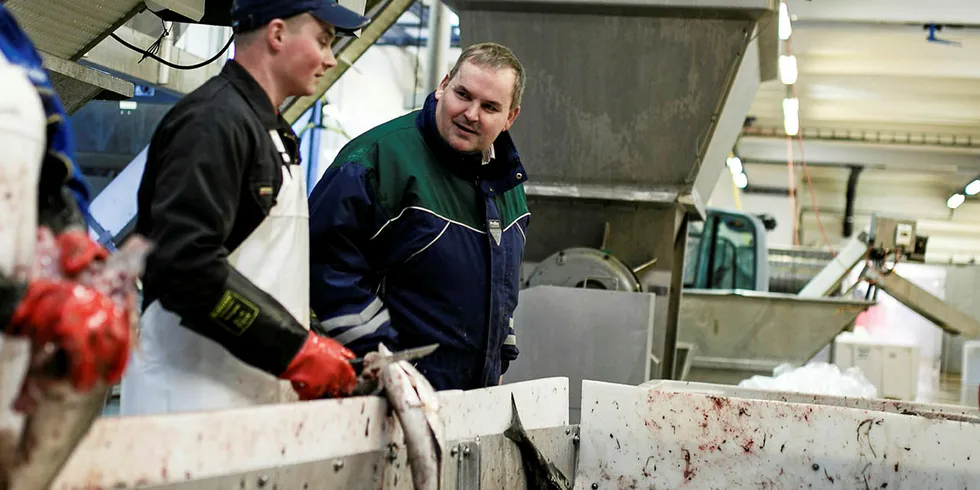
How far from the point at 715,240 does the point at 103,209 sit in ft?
17.7

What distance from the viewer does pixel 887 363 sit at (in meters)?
10.6

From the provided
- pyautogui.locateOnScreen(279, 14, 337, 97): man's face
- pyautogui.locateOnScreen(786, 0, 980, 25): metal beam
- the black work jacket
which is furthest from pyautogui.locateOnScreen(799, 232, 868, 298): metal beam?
the black work jacket

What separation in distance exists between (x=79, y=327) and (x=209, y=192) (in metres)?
0.56

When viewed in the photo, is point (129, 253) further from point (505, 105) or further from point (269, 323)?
point (505, 105)

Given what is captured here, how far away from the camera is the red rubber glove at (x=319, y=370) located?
1.82 meters

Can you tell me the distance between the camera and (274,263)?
6.29 ft

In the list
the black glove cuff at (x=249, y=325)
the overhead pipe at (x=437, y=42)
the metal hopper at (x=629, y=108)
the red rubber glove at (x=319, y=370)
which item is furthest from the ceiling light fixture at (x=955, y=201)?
the black glove cuff at (x=249, y=325)

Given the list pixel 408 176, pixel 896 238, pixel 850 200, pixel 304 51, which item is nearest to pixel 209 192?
pixel 304 51

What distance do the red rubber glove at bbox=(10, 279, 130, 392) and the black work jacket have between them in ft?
1.44

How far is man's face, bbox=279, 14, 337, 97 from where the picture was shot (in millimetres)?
1910

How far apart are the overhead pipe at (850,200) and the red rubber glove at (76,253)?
15616mm

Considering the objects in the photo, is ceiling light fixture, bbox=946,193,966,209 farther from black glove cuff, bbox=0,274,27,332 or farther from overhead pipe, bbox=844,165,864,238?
black glove cuff, bbox=0,274,27,332

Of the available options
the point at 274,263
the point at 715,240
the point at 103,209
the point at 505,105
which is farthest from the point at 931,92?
the point at 274,263

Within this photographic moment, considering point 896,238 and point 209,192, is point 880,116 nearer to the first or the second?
point 896,238
